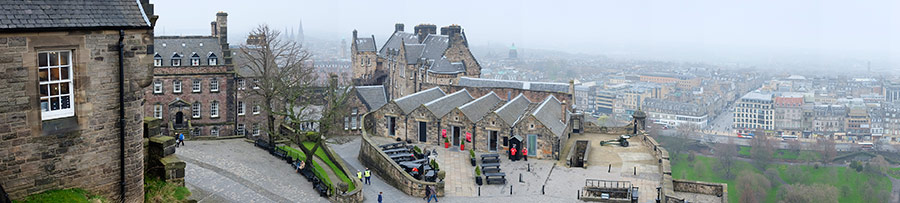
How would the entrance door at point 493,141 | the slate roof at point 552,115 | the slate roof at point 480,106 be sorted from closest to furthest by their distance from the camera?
1. the slate roof at point 552,115
2. the entrance door at point 493,141
3. the slate roof at point 480,106

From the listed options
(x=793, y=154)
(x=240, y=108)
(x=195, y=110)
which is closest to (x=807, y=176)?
(x=793, y=154)

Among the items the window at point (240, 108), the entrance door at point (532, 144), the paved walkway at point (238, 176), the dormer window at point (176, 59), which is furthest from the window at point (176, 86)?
the entrance door at point (532, 144)

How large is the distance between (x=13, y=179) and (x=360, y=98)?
137ft

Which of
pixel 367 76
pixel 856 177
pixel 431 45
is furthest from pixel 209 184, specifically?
pixel 856 177

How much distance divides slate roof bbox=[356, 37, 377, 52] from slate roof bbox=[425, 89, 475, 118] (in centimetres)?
3195

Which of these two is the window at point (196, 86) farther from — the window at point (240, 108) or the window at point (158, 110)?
the window at point (240, 108)

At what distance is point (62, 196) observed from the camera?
586 inches

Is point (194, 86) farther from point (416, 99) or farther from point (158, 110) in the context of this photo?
point (416, 99)

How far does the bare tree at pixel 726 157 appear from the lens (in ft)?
419

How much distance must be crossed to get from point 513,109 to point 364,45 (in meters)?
40.4

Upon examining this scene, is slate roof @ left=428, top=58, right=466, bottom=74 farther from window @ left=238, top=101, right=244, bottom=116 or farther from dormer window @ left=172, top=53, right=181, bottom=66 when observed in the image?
dormer window @ left=172, top=53, right=181, bottom=66

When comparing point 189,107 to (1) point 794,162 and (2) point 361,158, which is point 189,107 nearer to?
(2) point 361,158

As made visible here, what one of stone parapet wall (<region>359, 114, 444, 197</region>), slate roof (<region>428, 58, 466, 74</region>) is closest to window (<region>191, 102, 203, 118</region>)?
stone parapet wall (<region>359, 114, 444, 197</region>)

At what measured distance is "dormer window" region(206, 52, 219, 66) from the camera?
52.0 meters
